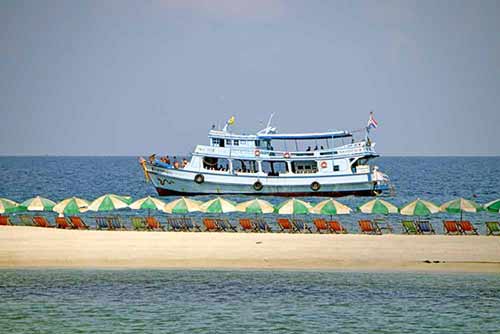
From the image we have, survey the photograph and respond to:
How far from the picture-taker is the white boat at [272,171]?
70.8 m

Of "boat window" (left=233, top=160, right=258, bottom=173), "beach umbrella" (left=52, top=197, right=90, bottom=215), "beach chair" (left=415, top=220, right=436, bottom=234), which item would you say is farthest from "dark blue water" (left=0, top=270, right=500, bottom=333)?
"boat window" (left=233, top=160, right=258, bottom=173)

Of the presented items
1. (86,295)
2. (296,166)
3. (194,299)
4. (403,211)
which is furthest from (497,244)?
(296,166)

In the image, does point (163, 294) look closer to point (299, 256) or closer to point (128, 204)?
point (299, 256)

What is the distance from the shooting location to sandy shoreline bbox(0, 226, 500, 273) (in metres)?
30.6

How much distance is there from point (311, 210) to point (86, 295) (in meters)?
15.5

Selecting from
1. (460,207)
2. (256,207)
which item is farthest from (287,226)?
(460,207)

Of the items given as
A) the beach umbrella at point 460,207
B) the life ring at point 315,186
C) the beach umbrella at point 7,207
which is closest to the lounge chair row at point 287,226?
the beach umbrella at point 7,207

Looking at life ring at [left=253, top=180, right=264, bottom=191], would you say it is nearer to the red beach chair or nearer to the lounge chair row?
the lounge chair row

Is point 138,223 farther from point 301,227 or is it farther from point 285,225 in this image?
point 301,227

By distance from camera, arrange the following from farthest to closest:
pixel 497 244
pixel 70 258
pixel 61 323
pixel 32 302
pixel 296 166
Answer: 1. pixel 296 166
2. pixel 497 244
3. pixel 70 258
4. pixel 32 302
5. pixel 61 323

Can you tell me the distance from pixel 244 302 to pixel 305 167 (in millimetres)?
47363

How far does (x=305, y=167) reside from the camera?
72.0 meters

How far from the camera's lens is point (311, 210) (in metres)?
39.2

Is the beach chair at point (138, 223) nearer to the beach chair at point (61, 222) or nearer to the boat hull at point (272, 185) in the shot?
the beach chair at point (61, 222)
